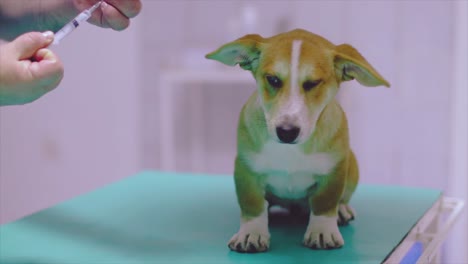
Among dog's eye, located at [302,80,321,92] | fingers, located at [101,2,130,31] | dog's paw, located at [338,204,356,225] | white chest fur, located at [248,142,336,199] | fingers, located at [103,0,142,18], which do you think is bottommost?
dog's paw, located at [338,204,356,225]

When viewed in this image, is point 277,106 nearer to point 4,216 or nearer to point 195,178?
point 195,178

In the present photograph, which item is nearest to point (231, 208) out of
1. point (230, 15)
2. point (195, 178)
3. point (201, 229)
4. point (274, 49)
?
point (201, 229)

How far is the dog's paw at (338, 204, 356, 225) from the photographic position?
90 centimetres

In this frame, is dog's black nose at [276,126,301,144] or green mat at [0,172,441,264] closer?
dog's black nose at [276,126,301,144]

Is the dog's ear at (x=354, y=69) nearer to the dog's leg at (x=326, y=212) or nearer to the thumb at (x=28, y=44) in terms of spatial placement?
the dog's leg at (x=326, y=212)

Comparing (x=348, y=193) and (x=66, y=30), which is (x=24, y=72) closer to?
(x=66, y=30)

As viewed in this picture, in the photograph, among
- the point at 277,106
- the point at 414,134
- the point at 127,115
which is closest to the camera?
the point at 277,106

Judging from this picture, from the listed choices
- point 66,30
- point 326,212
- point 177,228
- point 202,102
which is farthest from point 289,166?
point 202,102

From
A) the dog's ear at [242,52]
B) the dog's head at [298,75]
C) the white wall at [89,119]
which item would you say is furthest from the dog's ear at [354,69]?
the white wall at [89,119]

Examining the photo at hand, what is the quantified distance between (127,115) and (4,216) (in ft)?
1.88

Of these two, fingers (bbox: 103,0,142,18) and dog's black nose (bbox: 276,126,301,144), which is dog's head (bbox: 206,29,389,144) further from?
fingers (bbox: 103,0,142,18)

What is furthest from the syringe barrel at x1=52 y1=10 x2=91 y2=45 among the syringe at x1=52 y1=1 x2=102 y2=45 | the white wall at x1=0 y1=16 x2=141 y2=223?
the white wall at x1=0 y1=16 x2=141 y2=223

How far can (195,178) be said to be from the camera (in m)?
1.25

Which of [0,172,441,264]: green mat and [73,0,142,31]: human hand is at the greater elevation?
[73,0,142,31]: human hand
